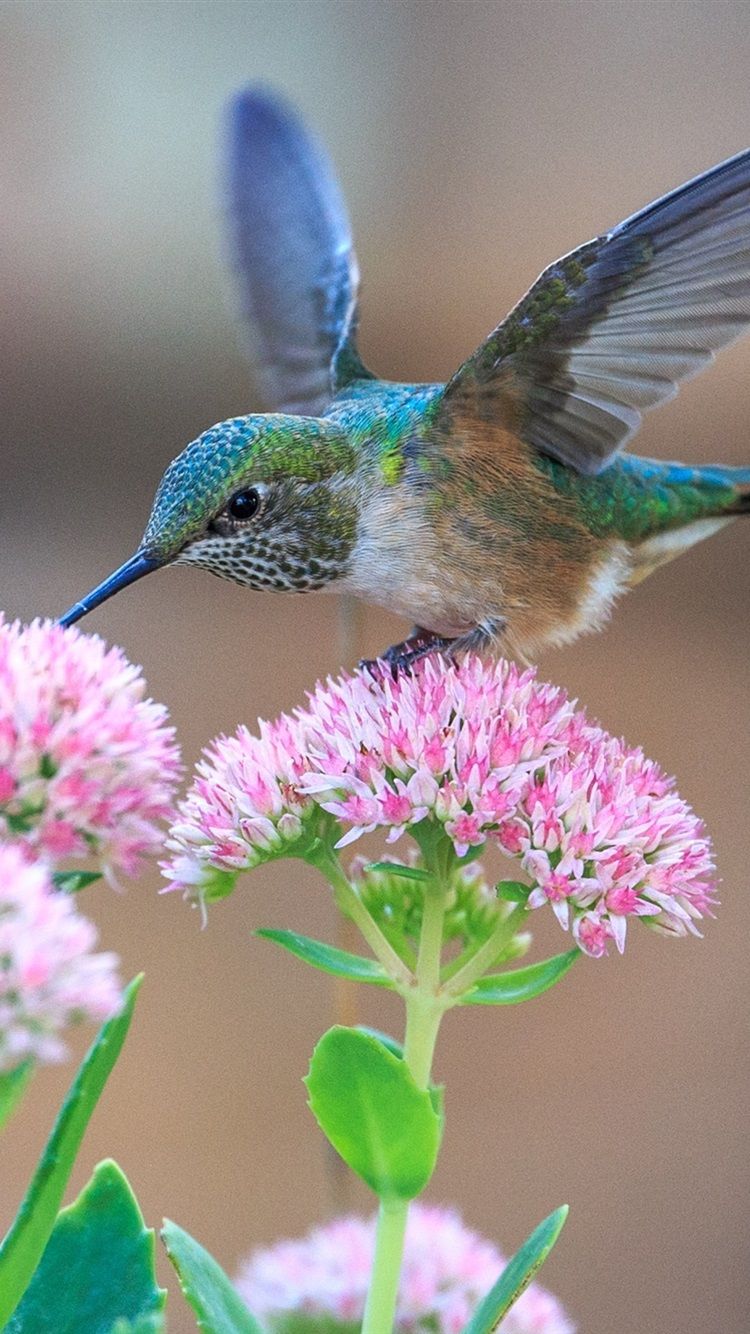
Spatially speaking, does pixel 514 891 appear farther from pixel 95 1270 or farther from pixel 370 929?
pixel 95 1270

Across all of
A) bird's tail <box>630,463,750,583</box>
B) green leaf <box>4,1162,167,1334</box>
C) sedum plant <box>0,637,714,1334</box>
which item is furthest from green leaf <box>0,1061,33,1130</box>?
bird's tail <box>630,463,750,583</box>

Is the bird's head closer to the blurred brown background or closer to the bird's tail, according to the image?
the bird's tail

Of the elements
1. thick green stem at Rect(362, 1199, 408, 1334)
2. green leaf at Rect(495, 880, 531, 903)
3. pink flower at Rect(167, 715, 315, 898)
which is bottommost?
thick green stem at Rect(362, 1199, 408, 1334)

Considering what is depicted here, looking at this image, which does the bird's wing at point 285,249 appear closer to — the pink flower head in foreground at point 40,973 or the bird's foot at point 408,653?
the bird's foot at point 408,653

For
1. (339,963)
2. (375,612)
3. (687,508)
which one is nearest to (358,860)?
(339,963)

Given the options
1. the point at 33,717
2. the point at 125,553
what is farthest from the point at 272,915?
the point at 33,717

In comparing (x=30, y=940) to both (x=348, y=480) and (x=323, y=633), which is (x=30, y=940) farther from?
(x=323, y=633)

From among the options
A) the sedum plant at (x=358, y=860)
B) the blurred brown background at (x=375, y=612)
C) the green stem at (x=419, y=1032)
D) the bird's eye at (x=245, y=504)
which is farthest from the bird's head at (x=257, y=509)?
the blurred brown background at (x=375, y=612)
